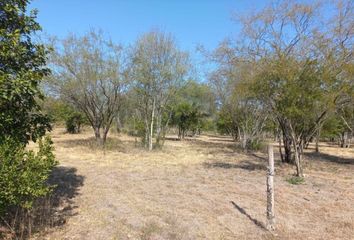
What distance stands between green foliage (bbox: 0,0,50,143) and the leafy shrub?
28.6 m

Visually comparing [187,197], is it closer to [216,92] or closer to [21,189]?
[21,189]

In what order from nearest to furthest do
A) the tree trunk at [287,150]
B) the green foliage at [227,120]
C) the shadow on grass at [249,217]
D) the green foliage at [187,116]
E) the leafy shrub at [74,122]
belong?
the shadow on grass at [249,217], the tree trunk at [287,150], the green foliage at [227,120], the leafy shrub at [74,122], the green foliage at [187,116]

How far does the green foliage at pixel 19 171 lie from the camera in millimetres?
4035

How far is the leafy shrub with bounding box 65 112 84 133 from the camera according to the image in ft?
110

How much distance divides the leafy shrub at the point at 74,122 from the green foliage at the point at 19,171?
97.5ft

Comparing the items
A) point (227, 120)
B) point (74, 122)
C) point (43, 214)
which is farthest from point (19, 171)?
point (74, 122)

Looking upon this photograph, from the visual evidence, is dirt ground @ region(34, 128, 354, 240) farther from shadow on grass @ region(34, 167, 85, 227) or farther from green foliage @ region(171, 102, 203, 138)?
green foliage @ region(171, 102, 203, 138)

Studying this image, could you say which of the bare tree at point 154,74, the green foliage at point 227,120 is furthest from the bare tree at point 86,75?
the green foliage at point 227,120

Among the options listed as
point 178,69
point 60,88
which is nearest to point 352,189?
point 178,69

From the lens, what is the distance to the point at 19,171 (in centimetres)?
422

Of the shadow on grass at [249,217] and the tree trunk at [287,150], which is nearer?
the shadow on grass at [249,217]

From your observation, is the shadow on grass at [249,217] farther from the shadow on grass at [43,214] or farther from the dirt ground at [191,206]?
the shadow on grass at [43,214]

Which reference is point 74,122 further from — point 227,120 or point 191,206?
point 191,206

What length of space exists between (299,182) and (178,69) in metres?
10.9
